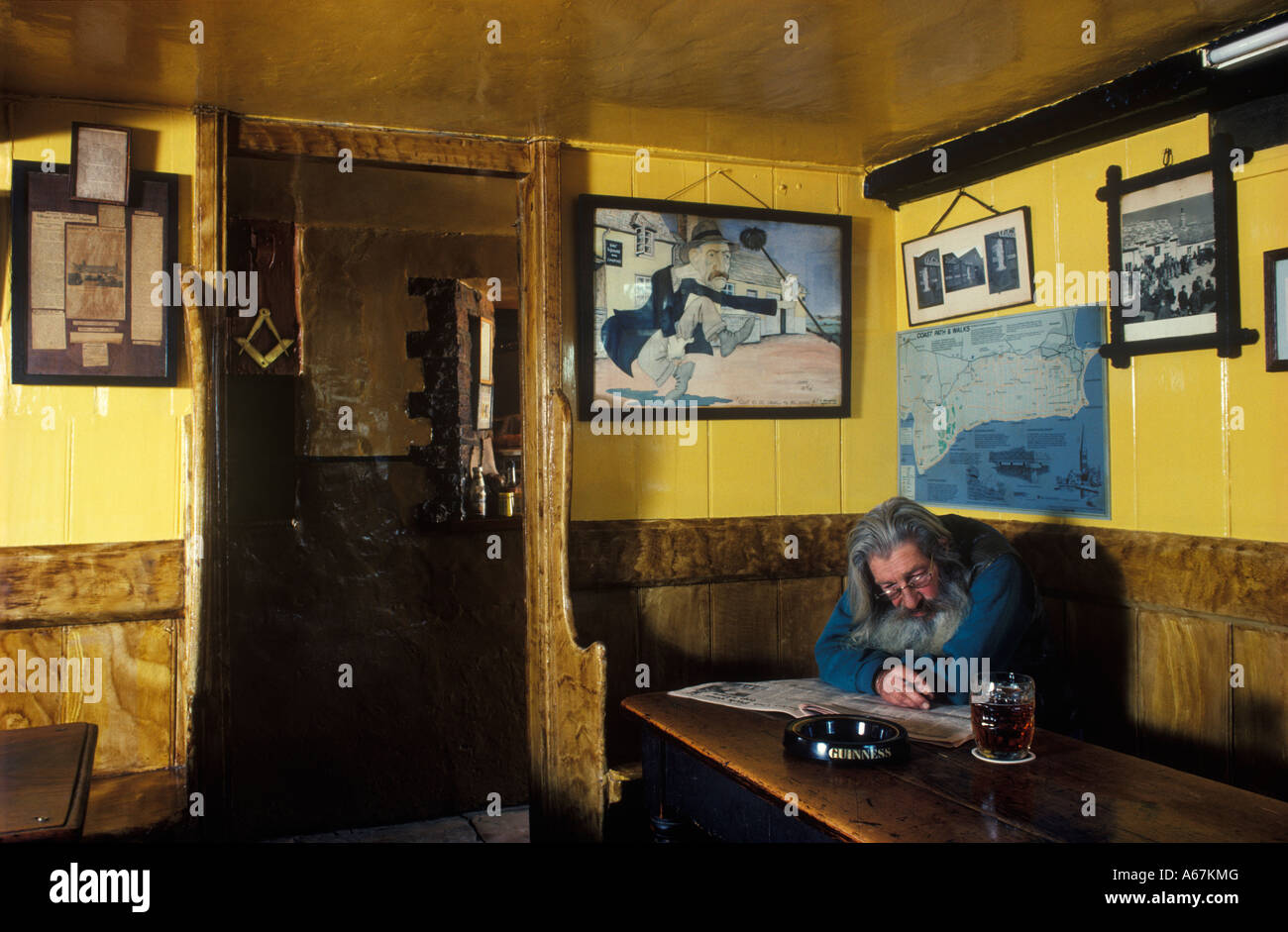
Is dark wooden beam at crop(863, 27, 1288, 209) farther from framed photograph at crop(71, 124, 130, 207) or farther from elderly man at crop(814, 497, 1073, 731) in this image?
framed photograph at crop(71, 124, 130, 207)

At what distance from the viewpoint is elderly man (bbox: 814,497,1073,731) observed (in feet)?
8.23

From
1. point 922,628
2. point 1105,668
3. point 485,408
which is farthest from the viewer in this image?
point 485,408

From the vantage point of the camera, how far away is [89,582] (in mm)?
2939

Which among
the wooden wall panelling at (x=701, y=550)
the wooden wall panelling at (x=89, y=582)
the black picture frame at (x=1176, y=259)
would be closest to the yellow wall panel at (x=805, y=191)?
the black picture frame at (x=1176, y=259)

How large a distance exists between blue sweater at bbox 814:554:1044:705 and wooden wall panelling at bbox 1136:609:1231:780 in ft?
1.56

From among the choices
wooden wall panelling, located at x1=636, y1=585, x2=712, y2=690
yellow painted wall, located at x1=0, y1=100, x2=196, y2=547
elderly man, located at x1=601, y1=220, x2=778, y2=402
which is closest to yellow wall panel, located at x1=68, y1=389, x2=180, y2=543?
yellow painted wall, located at x1=0, y1=100, x2=196, y2=547

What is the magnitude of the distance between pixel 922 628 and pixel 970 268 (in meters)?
1.51

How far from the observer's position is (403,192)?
4.23 metres

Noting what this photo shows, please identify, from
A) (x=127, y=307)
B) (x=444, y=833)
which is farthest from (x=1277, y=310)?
(x=444, y=833)

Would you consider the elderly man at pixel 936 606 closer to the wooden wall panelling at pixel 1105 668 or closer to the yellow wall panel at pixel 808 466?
the wooden wall panelling at pixel 1105 668

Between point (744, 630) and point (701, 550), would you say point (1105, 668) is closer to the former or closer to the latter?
point (744, 630)
